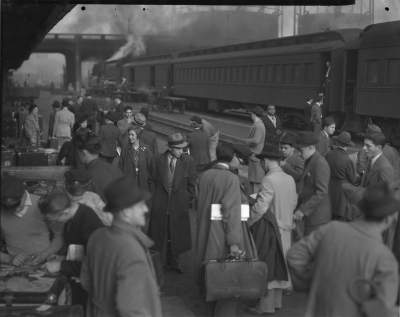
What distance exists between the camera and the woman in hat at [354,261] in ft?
11.7

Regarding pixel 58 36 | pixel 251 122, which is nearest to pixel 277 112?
pixel 251 122

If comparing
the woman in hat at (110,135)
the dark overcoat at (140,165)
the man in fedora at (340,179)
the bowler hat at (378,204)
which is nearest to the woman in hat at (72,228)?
the bowler hat at (378,204)

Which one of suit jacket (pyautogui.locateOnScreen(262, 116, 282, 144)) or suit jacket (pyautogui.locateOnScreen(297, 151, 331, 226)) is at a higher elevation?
suit jacket (pyautogui.locateOnScreen(262, 116, 282, 144))

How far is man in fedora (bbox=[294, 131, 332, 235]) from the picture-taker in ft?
20.8

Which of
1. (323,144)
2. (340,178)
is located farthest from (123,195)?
(323,144)

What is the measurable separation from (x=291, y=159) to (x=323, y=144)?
87 cm

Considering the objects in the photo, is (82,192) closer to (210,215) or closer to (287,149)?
(210,215)

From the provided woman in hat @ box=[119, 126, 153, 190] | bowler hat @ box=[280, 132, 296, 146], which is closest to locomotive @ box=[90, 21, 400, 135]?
woman in hat @ box=[119, 126, 153, 190]

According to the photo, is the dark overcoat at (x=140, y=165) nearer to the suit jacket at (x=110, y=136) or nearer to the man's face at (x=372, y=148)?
the suit jacket at (x=110, y=136)

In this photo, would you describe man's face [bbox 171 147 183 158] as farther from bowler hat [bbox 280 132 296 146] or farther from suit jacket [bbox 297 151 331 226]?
suit jacket [bbox 297 151 331 226]

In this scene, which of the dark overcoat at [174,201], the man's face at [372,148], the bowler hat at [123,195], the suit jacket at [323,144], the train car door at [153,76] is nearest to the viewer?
the bowler hat at [123,195]

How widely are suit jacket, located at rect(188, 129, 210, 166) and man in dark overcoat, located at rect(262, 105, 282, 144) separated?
30.2 inches

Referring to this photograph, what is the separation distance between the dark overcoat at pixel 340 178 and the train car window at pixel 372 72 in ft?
28.2

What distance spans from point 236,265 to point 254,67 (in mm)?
6962
